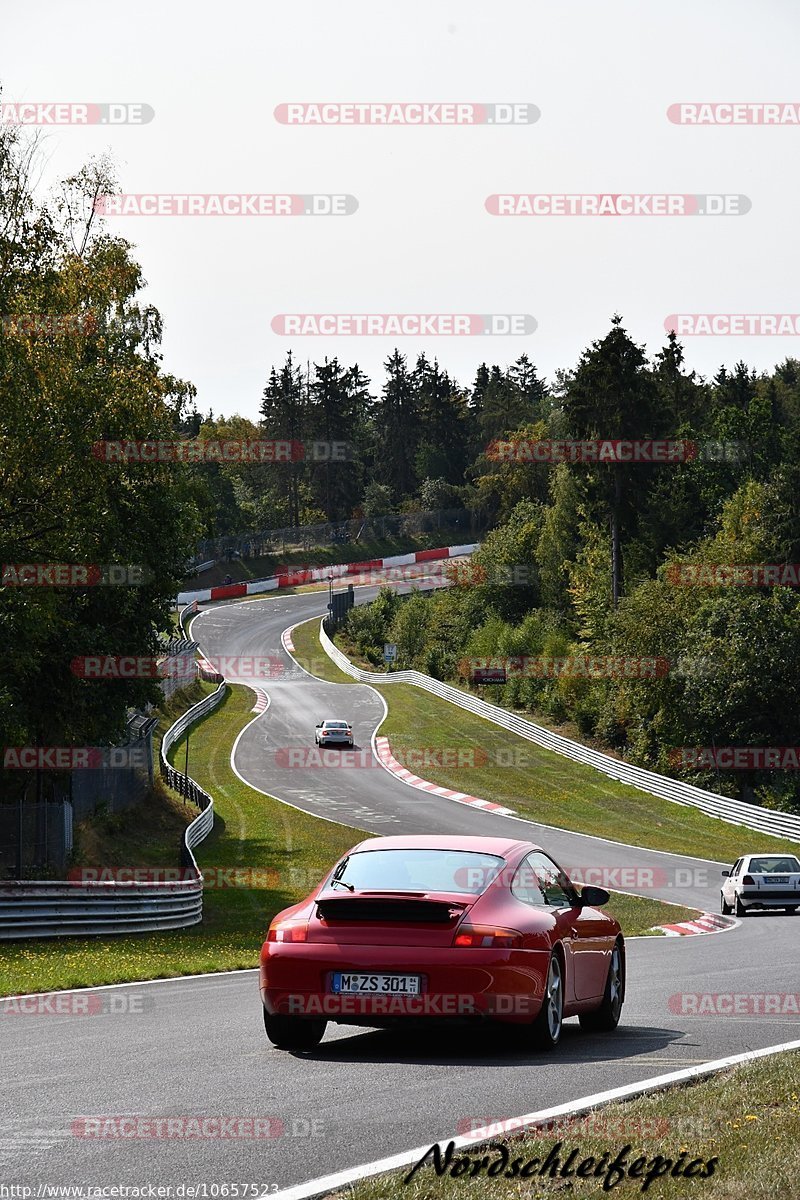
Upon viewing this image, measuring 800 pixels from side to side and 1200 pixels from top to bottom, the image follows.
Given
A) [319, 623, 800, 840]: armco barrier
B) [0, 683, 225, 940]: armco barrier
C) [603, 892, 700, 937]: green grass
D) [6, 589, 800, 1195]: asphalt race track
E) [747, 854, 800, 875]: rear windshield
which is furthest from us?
[319, 623, 800, 840]: armco barrier

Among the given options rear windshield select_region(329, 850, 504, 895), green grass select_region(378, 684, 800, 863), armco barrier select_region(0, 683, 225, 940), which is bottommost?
green grass select_region(378, 684, 800, 863)

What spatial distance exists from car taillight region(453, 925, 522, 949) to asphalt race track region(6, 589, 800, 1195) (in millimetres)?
684

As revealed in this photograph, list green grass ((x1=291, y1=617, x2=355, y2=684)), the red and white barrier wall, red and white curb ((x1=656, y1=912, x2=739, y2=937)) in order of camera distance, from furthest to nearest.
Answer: the red and white barrier wall → green grass ((x1=291, y1=617, x2=355, y2=684)) → red and white curb ((x1=656, y1=912, x2=739, y2=937))

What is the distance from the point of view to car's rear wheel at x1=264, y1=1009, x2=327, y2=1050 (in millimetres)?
8992

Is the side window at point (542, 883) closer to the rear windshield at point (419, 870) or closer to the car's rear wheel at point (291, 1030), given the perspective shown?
the rear windshield at point (419, 870)

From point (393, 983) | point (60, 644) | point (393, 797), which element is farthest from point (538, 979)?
point (393, 797)

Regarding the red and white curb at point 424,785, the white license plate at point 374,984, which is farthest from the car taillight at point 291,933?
the red and white curb at point 424,785

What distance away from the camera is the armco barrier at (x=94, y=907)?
21781mm

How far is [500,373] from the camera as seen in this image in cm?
17200

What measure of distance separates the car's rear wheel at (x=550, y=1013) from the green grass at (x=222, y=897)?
6681 millimetres

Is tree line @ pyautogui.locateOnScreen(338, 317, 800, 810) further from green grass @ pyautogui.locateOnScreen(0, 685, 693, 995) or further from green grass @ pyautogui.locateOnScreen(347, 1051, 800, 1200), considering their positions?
green grass @ pyautogui.locateOnScreen(347, 1051, 800, 1200)

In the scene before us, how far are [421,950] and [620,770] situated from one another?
48.1 m

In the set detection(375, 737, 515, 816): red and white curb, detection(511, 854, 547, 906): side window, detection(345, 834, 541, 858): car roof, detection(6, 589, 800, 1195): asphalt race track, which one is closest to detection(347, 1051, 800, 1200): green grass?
detection(6, 589, 800, 1195): asphalt race track

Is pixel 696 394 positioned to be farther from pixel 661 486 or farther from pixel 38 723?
pixel 38 723
